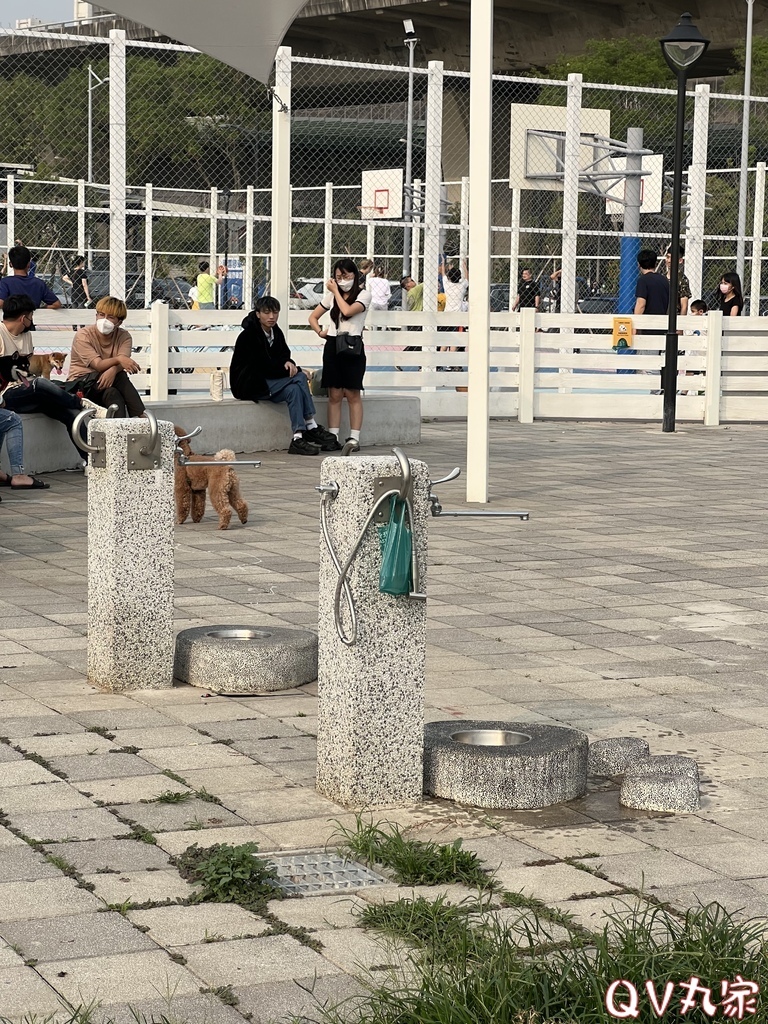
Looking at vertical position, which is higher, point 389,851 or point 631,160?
point 631,160

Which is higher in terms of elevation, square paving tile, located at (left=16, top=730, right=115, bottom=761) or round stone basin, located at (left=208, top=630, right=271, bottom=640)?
round stone basin, located at (left=208, top=630, right=271, bottom=640)

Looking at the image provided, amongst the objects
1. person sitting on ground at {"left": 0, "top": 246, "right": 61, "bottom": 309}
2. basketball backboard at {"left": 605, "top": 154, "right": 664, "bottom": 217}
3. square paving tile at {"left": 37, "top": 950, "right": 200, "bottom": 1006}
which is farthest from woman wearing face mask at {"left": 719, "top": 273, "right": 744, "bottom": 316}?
square paving tile at {"left": 37, "top": 950, "right": 200, "bottom": 1006}

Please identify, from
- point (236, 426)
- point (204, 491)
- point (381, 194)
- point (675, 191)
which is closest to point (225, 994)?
point (204, 491)

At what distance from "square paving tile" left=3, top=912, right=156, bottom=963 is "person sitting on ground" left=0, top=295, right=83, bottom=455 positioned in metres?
8.45

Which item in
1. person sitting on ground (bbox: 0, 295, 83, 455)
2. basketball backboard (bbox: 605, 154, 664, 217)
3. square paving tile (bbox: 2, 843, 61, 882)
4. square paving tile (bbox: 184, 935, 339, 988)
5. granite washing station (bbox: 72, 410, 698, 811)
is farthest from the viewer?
basketball backboard (bbox: 605, 154, 664, 217)

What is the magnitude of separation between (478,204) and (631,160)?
1197cm

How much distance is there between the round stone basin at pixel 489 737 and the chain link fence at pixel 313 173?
10.7m

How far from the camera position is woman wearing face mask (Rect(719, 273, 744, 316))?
67.7 ft

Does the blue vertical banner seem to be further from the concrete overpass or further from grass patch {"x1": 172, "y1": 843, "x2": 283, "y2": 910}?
the concrete overpass

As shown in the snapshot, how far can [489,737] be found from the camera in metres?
5.12

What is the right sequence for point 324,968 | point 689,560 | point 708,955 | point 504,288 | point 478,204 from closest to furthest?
point 708,955, point 324,968, point 689,560, point 478,204, point 504,288

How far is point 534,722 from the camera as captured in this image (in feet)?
18.7

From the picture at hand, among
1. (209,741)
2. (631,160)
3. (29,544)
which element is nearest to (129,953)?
(209,741)

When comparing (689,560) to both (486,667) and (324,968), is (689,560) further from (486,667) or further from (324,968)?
(324,968)
